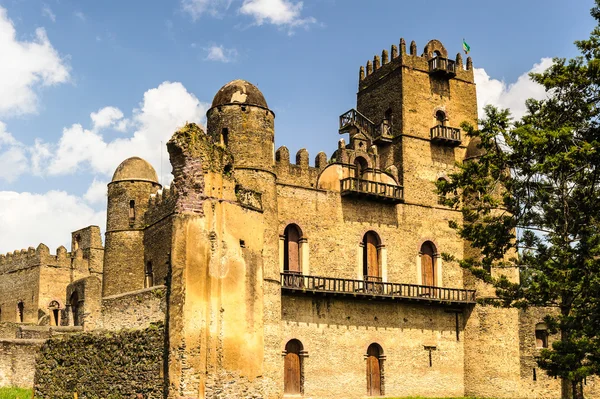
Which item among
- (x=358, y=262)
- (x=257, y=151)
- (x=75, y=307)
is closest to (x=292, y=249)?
(x=358, y=262)

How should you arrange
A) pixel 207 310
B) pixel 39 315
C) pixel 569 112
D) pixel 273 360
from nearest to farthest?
1. pixel 207 310
2. pixel 569 112
3. pixel 273 360
4. pixel 39 315

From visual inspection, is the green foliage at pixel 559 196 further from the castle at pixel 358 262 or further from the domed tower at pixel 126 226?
the domed tower at pixel 126 226

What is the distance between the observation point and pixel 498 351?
121 feet

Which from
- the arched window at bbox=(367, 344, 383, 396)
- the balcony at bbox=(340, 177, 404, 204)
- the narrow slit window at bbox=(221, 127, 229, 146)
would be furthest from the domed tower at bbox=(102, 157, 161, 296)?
the arched window at bbox=(367, 344, 383, 396)

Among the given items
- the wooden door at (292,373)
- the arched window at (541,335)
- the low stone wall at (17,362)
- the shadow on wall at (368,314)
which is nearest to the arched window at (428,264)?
the shadow on wall at (368,314)

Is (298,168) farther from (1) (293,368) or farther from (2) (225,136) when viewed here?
(1) (293,368)

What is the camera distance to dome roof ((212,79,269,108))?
3216 cm

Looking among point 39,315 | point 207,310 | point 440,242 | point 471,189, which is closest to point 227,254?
point 207,310

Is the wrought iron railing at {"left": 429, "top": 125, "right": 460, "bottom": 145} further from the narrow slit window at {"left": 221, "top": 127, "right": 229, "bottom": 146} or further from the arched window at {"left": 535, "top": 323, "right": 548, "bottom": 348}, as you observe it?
the narrow slit window at {"left": 221, "top": 127, "right": 229, "bottom": 146}

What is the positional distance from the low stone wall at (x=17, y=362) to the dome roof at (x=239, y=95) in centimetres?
1082

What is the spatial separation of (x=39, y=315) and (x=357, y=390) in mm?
21514

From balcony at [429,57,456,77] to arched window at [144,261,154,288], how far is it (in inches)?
603

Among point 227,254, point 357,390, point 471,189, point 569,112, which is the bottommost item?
point 357,390

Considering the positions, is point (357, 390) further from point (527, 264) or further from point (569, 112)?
point (569, 112)
